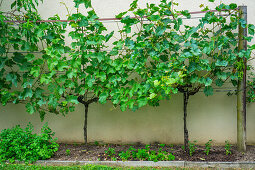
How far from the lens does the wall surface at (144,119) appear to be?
4.12m

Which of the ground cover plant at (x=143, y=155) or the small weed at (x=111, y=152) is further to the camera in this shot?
the small weed at (x=111, y=152)

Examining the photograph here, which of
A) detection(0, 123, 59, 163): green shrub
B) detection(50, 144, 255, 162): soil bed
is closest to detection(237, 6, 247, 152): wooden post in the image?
detection(50, 144, 255, 162): soil bed

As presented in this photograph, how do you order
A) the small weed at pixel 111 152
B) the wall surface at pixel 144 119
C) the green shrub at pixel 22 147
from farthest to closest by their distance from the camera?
the wall surface at pixel 144 119 → the small weed at pixel 111 152 → the green shrub at pixel 22 147

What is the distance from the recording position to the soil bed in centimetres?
353

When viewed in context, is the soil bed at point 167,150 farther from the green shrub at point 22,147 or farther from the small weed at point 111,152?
the green shrub at point 22,147

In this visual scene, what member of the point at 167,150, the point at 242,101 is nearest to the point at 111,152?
the point at 167,150

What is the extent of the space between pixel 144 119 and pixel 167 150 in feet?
2.18

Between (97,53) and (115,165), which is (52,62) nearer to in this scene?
(97,53)

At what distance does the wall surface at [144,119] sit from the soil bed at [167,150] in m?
0.21

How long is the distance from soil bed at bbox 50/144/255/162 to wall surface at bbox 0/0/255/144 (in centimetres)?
21

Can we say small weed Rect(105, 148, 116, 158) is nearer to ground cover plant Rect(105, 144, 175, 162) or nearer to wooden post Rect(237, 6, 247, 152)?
ground cover plant Rect(105, 144, 175, 162)

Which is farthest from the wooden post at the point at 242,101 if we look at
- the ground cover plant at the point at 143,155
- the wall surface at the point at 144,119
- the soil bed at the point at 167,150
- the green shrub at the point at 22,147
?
the green shrub at the point at 22,147

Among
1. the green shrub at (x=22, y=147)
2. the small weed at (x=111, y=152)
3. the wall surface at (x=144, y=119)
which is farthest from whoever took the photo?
the wall surface at (x=144, y=119)

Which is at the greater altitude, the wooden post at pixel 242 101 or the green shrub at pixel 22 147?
the wooden post at pixel 242 101
